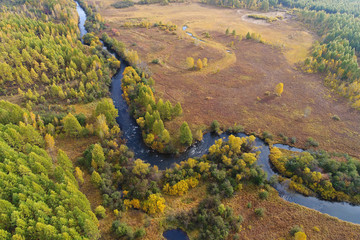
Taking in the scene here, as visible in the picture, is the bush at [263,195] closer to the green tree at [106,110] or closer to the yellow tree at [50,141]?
the green tree at [106,110]

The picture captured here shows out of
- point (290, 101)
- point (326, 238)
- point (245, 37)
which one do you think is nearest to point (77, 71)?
point (290, 101)

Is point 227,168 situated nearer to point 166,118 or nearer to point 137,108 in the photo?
point 166,118

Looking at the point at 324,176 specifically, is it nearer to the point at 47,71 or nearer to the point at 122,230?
the point at 122,230

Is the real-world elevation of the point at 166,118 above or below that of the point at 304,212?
above

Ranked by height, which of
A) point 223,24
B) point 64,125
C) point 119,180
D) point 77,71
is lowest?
point 119,180

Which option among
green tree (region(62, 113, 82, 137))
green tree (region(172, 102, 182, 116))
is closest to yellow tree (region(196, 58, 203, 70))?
green tree (region(172, 102, 182, 116))
